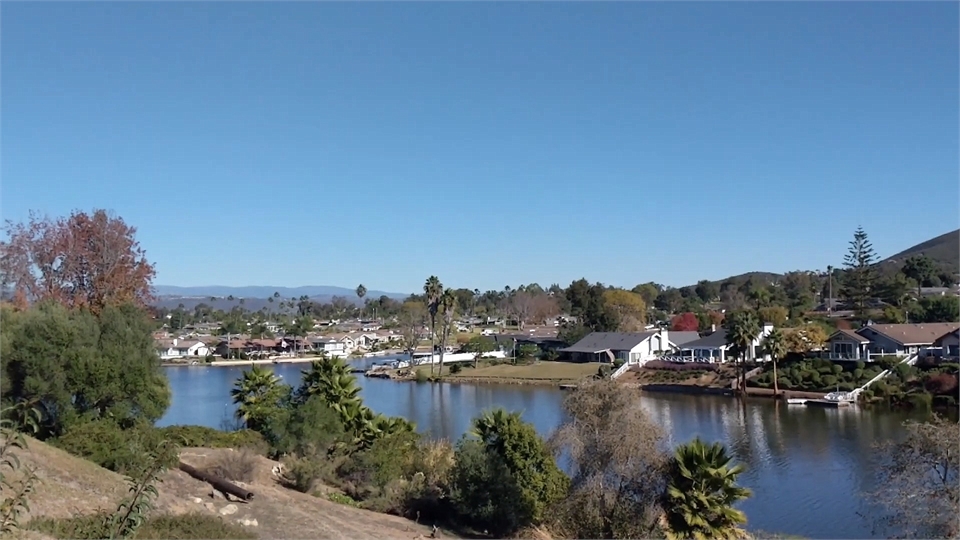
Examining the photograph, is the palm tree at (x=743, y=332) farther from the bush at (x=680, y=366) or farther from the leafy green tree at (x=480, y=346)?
the leafy green tree at (x=480, y=346)

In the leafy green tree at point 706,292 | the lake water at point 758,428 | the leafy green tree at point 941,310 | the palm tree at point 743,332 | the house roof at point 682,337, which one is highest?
the leafy green tree at point 706,292

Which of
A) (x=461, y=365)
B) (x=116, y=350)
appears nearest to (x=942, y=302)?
(x=461, y=365)

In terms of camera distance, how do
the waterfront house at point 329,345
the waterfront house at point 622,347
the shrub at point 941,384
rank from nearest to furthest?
1. the shrub at point 941,384
2. the waterfront house at point 622,347
3. the waterfront house at point 329,345

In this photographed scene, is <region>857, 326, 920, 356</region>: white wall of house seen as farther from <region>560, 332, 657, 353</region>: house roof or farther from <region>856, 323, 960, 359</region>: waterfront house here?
<region>560, 332, 657, 353</region>: house roof

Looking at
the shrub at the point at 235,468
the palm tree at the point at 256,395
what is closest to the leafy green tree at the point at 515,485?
the shrub at the point at 235,468

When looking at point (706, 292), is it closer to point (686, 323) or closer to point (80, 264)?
point (686, 323)

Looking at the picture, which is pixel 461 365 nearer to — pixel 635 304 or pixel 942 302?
pixel 635 304

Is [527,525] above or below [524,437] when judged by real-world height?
below

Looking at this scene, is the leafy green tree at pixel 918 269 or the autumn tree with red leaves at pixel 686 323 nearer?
the autumn tree with red leaves at pixel 686 323
